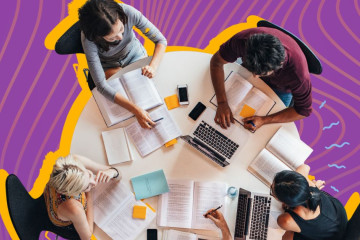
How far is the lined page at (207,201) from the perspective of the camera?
2100mm

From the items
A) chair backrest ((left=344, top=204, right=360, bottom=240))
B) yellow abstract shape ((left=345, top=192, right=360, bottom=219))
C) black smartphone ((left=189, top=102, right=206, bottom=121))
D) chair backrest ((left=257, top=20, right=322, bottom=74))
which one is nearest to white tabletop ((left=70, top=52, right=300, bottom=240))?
black smartphone ((left=189, top=102, right=206, bottom=121))

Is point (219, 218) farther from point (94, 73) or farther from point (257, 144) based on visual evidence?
point (94, 73)

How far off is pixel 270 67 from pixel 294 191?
69 centimetres

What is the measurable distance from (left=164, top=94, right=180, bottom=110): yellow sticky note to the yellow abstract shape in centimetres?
162

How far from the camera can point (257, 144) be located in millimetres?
2160

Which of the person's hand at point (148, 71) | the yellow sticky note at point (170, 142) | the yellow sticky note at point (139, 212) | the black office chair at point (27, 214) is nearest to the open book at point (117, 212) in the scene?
the yellow sticky note at point (139, 212)

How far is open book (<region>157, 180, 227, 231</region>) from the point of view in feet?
6.89

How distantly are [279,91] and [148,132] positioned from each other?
981 mm

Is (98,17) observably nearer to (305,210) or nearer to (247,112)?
(247,112)

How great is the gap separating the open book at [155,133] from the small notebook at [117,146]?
52 millimetres

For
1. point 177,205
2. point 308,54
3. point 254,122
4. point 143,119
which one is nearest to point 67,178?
point 143,119

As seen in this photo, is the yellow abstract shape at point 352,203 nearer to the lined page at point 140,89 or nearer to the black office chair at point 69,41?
the lined page at point 140,89

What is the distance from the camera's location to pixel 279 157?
2.14m

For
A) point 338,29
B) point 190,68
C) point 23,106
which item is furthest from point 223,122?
point 23,106
